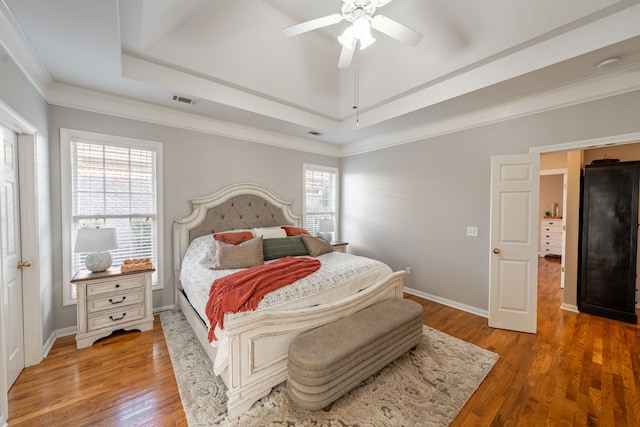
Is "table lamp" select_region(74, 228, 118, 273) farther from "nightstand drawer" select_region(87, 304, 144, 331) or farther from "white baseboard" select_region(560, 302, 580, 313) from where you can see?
"white baseboard" select_region(560, 302, 580, 313)

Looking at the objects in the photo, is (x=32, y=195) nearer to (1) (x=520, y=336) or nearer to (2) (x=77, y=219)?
(2) (x=77, y=219)

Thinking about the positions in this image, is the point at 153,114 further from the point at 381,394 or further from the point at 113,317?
the point at 381,394

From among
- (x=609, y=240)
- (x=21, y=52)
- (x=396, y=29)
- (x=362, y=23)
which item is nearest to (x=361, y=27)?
(x=362, y=23)

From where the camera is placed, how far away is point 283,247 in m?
3.22

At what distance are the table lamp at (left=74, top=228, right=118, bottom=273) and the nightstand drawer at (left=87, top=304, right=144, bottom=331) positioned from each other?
1.51 ft

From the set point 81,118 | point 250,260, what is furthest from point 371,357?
point 81,118

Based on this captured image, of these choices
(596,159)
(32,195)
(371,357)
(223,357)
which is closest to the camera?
(223,357)

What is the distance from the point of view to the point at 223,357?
1755 millimetres

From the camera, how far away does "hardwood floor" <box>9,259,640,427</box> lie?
5.61 feet

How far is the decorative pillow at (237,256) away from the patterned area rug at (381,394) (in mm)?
845

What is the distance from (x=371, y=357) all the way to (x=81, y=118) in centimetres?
381

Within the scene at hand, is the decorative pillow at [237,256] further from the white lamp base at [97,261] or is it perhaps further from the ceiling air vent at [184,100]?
the ceiling air vent at [184,100]

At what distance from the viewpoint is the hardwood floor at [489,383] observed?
5.61ft

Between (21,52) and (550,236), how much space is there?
32.6ft
